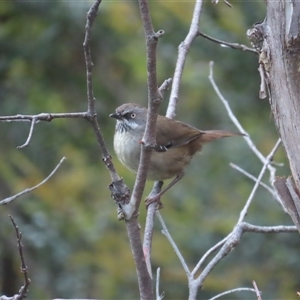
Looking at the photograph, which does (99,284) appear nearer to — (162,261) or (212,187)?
(162,261)

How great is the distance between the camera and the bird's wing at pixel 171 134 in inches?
180

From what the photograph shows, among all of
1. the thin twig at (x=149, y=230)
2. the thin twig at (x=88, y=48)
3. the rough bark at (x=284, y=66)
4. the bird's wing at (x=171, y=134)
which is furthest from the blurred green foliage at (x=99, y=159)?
the thin twig at (x=88, y=48)

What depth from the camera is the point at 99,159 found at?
588 cm

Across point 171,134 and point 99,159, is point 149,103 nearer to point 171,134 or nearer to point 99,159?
point 171,134

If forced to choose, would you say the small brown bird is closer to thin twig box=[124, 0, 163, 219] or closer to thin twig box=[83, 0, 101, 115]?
thin twig box=[124, 0, 163, 219]

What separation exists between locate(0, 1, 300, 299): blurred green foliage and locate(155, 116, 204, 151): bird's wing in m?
0.91

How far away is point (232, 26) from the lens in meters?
5.33

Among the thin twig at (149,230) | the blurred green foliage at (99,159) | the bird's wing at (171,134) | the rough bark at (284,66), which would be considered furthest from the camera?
the blurred green foliage at (99,159)

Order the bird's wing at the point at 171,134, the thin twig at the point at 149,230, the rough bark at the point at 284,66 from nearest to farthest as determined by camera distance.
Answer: the rough bark at the point at 284,66
the thin twig at the point at 149,230
the bird's wing at the point at 171,134

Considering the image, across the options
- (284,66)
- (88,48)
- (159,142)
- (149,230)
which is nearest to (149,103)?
(88,48)

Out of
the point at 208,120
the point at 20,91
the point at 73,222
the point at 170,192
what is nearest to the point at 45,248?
the point at 73,222

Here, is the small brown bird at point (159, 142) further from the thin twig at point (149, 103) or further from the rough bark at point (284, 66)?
the thin twig at point (149, 103)

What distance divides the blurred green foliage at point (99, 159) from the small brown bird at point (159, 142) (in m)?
0.75

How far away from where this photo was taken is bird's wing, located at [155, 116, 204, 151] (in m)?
4.57
